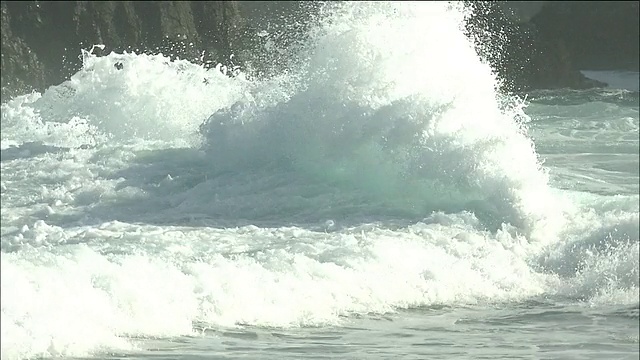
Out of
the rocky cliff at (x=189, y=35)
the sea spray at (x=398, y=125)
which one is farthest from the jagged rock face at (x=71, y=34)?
the sea spray at (x=398, y=125)

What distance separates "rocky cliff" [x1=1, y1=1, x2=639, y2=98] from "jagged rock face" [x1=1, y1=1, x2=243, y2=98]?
0.06ft

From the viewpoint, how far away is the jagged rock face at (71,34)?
2147 centimetres

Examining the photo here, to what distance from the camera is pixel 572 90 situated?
2262cm

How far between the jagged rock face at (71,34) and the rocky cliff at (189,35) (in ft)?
0.06

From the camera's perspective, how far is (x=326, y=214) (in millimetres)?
10352

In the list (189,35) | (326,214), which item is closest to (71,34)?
(189,35)

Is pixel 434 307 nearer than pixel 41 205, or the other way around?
pixel 434 307

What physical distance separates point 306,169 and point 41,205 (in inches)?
105

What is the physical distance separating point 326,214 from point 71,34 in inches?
505

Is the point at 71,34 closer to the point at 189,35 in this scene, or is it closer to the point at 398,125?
the point at 189,35

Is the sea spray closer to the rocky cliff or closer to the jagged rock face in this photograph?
the rocky cliff

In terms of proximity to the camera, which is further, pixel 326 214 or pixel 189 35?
pixel 189 35

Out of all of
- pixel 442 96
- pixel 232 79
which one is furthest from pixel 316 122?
pixel 232 79

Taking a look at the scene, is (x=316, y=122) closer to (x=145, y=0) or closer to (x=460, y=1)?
(x=460, y=1)
